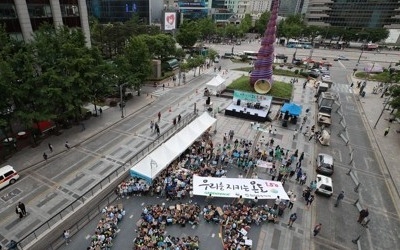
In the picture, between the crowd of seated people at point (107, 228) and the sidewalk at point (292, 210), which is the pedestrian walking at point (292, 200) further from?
the crowd of seated people at point (107, 228)

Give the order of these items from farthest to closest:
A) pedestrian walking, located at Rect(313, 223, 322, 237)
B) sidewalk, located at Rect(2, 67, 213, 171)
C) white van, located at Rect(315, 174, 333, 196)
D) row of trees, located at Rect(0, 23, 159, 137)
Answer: sidewalk, located at Rect(2, 67, 213, 171) → row of trees, located at Rect(0, 23, 159, 137) → white van, located at Rect(315, 174, 333, 196) → pedestrian walking, located at Rect(313, 223, 322, 237)

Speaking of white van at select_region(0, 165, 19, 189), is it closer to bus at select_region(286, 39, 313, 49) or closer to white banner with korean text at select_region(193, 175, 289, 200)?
white banner with korean text at select_region(193, 175, 289, 200)

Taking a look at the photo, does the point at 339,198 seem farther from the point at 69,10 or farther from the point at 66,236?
the point at 69,10

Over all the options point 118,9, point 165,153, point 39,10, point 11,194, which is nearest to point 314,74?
point 165,153

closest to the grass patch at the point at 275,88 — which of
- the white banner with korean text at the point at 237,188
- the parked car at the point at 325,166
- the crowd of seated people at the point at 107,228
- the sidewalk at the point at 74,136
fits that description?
the sidewalk at the point at 74,136

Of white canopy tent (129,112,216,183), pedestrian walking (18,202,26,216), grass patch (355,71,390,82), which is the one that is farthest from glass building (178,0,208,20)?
pedestrian walking (18,202,26,216)

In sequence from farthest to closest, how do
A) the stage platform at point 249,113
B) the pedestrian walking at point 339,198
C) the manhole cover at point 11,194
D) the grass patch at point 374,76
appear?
the grass patch at point 374,76 < the stage platform at point 249,113 < the pedestrian walking at point 339,198 < the manhole cover at point 11,194
